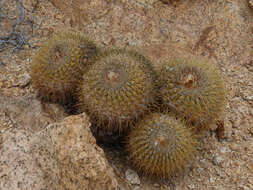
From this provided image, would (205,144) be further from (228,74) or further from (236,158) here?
(228,74)

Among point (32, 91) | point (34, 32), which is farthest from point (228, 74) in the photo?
point (34, 32)

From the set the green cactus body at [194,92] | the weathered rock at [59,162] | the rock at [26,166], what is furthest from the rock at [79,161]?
the green cactus body at [194,92]

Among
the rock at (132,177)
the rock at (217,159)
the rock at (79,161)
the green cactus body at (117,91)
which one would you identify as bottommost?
the rock at (132,177)

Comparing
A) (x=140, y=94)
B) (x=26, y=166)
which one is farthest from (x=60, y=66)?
(x=26, y=166)

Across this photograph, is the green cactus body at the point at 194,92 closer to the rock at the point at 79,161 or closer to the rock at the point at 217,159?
the rock at the point at 217,159

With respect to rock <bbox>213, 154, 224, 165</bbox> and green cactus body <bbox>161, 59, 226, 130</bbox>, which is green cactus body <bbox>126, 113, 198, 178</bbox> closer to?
green cactus body <bbox>161, 59, 226, 130</bbox>

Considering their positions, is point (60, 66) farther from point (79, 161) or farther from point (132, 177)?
point (132, 177)
